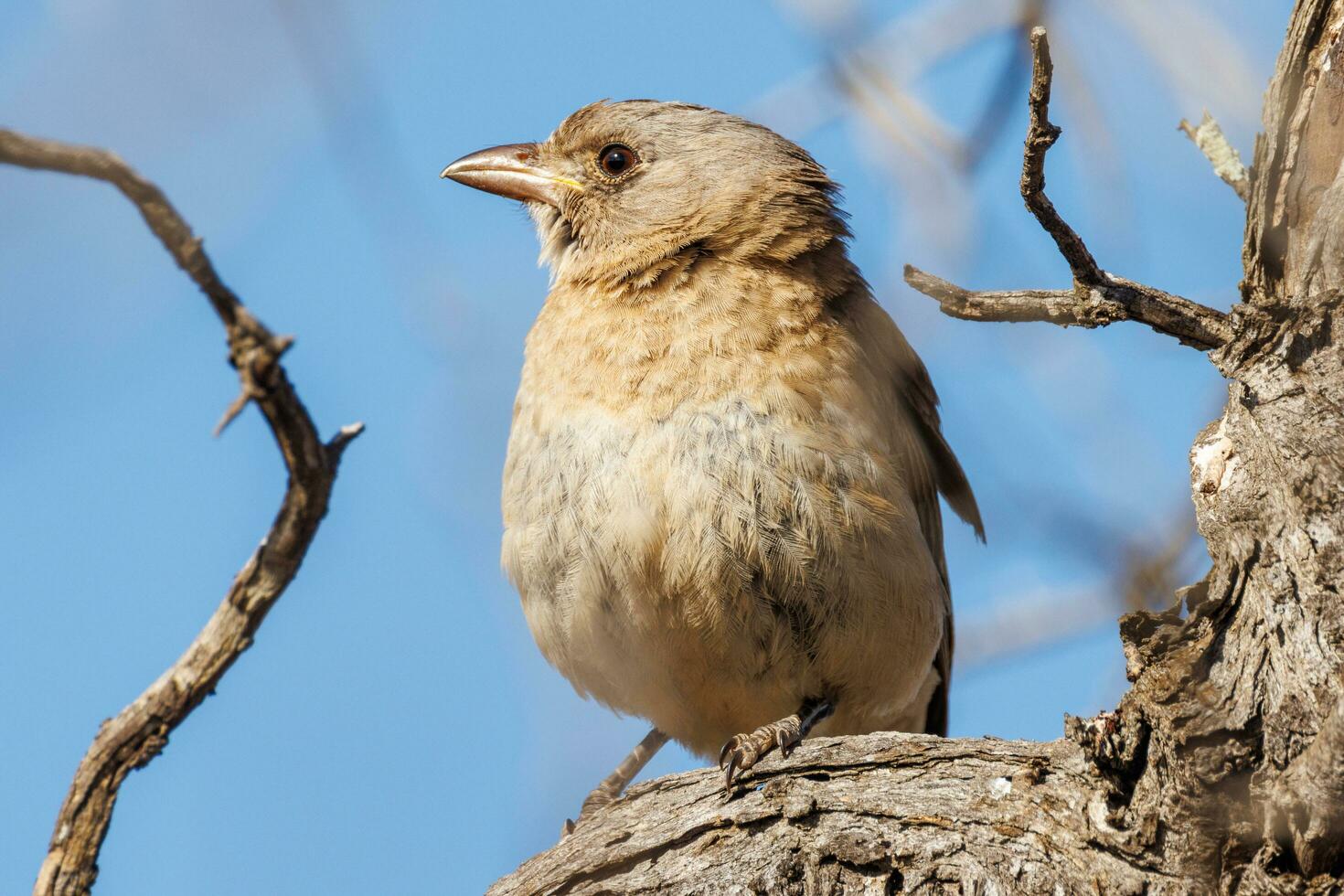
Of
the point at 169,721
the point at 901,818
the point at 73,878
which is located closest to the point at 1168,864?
the point at 901,818

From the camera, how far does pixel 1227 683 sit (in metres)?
2.76

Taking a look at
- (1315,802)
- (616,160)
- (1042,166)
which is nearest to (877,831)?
(1315,802)

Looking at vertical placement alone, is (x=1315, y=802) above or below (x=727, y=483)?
below

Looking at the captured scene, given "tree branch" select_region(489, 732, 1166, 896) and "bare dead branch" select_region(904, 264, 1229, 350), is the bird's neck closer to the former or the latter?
"tree branch" select_region(489, 732, 1166, 896)

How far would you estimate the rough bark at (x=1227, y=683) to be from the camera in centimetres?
268

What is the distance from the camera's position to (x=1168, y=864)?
2.90 metres

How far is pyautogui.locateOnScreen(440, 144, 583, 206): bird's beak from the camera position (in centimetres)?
600

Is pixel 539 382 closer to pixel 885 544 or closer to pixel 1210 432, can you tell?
pixel 885 544

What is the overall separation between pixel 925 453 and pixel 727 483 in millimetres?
1600

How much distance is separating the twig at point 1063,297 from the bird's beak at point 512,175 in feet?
10.6

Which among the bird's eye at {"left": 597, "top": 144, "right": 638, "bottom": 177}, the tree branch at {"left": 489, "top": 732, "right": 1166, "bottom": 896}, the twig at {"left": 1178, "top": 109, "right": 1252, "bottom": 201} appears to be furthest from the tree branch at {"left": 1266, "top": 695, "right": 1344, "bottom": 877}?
the bird's eye at {"left": 597, "top": 144, "right": 638, "bottom": 177}

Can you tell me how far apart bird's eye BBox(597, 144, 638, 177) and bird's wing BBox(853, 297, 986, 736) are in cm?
128

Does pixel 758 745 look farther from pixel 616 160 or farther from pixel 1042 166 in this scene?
pixel 616 160

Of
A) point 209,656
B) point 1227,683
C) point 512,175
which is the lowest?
point 209,656
